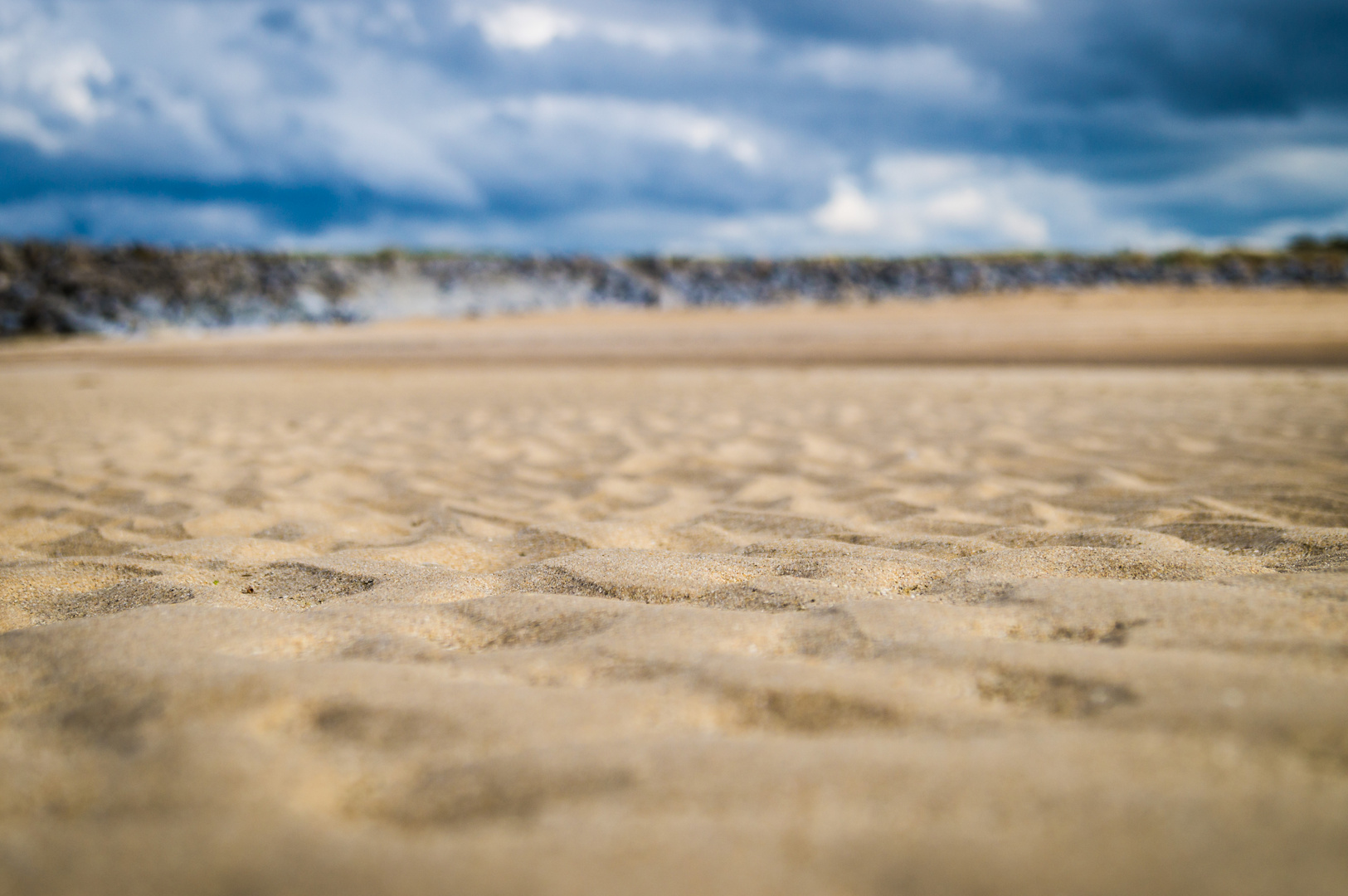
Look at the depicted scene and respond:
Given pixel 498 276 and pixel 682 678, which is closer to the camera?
pixel 682 678

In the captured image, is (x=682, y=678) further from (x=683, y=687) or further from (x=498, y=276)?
(x=498, y=276)

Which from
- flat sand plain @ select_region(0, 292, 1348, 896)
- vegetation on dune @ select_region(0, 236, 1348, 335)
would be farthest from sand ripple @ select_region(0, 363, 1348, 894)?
vegetation on dune @ select_region(0, 236, 1348, 335)

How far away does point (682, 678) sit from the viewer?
109cm

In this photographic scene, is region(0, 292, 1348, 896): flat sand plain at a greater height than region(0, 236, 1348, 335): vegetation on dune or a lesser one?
lesser

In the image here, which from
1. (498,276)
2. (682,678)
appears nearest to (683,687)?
(682,678)

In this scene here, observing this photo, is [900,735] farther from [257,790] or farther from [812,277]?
[812,277]

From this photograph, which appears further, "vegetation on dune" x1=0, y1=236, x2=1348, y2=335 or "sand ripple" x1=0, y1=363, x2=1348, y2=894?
"vegetation on dune" x1=0, y1=236, x2=1348, y2=335

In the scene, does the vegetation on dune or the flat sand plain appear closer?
the flat sand plain

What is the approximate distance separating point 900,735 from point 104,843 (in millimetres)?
858

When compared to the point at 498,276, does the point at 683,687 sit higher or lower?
lower

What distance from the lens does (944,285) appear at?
2466 centimetres

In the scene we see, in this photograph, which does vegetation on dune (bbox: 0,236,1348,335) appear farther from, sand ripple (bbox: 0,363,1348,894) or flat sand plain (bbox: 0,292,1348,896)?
sand ripple (bbox: 0,363,1348,894)

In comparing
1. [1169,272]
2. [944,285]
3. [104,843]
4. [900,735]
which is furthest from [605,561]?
[1169,272]

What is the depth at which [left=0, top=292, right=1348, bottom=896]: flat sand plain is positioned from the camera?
71 centimetres
